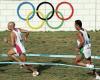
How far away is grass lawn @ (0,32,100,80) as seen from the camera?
1297 cm

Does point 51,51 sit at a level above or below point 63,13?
below

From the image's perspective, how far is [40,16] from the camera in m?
22.9

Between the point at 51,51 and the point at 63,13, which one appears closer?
the point at 51,51

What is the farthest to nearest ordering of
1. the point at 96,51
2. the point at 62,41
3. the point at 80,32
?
the point at 62,41 → the point at 96,51 → the point at 80,32

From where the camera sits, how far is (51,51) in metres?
17.7

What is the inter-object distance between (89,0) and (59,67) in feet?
30.6

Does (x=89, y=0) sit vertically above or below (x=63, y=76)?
above

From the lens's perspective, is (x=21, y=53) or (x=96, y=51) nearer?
(x=21, y=53)

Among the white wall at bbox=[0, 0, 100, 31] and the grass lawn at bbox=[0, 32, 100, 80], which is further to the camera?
the white wall at bbox=[0, 0, 100, 31]

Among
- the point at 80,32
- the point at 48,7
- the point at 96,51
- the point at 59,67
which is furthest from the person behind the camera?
the point at 48,7

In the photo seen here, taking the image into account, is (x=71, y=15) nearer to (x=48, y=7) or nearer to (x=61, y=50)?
(x=48, y=7)

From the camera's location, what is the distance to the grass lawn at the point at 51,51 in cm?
1297

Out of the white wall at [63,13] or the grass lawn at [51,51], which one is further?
the white wall at [63,13]

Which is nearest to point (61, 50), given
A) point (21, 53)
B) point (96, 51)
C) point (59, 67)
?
point (96, 51)
